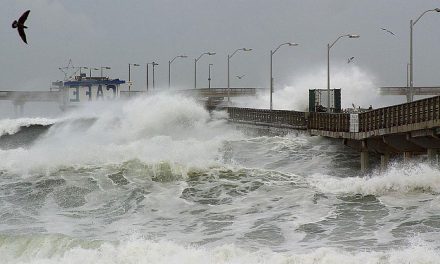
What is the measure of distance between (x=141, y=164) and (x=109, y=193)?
7.24m

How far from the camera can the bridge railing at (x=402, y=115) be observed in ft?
104

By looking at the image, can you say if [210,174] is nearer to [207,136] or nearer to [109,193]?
[109,193]

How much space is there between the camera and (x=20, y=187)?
34969 mm

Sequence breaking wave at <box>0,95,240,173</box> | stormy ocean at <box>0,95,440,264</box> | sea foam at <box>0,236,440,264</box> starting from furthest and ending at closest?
breaking wave at <box>0,95,240,173</box> < stormy ocean at <box>0,95,440,264</box> < sea foam at <box>0,236,440,264</box>

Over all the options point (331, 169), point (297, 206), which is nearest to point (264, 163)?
point (331, 169)

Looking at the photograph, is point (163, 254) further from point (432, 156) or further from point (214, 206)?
point (432, 156)

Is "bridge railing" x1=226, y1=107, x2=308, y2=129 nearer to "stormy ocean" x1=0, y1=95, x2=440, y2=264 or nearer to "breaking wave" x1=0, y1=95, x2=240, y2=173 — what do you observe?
"stormy ocean" x1=0, y1=95, x2=440, y2=264

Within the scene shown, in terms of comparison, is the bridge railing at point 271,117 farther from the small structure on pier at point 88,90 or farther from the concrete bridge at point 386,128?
the small structure on pier at point 88,90

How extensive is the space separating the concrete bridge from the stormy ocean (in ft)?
3.02

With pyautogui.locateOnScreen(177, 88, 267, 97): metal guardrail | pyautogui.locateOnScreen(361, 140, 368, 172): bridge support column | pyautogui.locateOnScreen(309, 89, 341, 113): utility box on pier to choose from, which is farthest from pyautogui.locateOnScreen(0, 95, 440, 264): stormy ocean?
pyautogui.locateOnScreen(177, 88, 267, 97): metal guardrail

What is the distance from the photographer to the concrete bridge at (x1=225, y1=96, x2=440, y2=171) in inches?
1268

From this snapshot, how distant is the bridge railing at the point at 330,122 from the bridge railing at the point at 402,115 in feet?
5.30

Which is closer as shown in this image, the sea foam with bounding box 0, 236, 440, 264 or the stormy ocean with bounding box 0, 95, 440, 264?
the sea foam with bounding box 0, 236, 440, 264

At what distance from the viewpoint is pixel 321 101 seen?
58125mm
